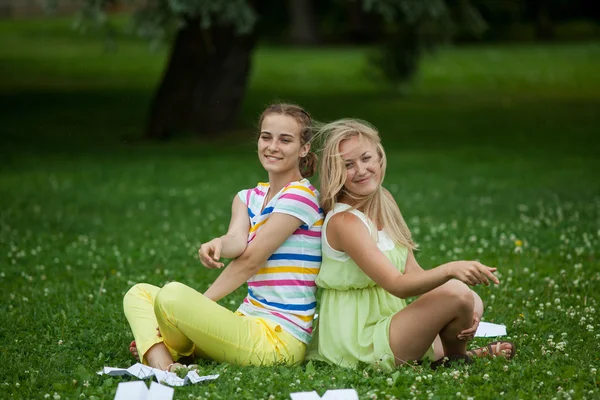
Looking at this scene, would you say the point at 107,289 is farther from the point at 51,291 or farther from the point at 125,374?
the point at 125,374

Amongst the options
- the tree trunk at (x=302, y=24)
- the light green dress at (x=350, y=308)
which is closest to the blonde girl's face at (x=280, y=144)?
the light green dress at (x=350, y=308)

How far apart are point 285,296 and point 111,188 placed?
29.1 feet

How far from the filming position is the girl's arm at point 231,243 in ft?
17.4

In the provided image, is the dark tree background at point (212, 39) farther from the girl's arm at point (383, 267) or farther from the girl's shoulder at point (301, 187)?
the girl's arm at point (383, 267)

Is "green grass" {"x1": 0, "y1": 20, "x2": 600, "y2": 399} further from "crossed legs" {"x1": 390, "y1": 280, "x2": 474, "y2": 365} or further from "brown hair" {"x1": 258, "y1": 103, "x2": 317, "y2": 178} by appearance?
"brown hair" {"x1": 258, "y1": 103, "x2": 317, "y2": 178}

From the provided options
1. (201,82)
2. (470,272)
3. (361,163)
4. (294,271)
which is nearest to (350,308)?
(294,271)

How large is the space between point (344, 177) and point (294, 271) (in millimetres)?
622

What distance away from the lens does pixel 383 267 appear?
209 inches

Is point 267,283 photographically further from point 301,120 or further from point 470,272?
point 470,272

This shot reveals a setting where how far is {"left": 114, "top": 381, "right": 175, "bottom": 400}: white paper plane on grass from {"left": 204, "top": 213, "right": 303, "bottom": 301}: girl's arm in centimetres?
82

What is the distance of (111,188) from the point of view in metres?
14.1

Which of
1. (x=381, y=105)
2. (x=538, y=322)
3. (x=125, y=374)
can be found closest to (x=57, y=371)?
(x=125, y=374)

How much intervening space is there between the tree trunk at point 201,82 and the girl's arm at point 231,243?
13349mm

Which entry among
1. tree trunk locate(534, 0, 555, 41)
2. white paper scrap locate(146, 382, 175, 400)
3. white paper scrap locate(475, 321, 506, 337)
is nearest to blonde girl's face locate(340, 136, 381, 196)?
white paper scrap locate(475, 321, 506, 337)
